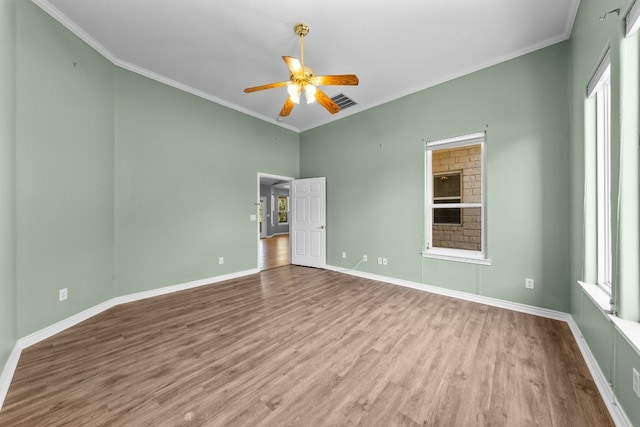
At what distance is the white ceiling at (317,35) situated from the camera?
233 cm

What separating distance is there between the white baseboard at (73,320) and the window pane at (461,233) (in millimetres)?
3820

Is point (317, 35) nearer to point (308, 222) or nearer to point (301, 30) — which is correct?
point (301, 30)

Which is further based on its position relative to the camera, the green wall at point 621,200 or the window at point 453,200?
the window at point 453,200

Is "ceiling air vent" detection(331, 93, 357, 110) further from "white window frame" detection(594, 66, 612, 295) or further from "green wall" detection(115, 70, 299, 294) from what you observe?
"white window frame" detection(594, 66, 612, 295)

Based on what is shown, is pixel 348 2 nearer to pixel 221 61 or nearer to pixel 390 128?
pixel 221 61

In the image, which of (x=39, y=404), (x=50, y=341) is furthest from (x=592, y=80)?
(x=50, y=341)

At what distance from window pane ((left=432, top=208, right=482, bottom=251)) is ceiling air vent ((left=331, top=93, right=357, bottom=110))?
2.51 meters

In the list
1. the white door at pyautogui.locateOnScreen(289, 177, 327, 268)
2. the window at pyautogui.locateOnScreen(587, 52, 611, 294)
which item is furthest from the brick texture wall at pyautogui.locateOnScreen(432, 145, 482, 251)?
the white door at pyautogui.locateOnScreen(289, 177, 327, 268)

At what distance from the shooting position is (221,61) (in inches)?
125

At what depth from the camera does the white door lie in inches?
205

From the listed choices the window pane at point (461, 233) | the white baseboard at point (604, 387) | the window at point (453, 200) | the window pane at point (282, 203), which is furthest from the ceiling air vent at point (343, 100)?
the window pane at point (282, 203)

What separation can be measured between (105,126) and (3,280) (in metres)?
2.11

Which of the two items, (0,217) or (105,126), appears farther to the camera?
(105,126)

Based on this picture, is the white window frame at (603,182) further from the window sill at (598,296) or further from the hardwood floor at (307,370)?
the hardwood floor at (307,370)
